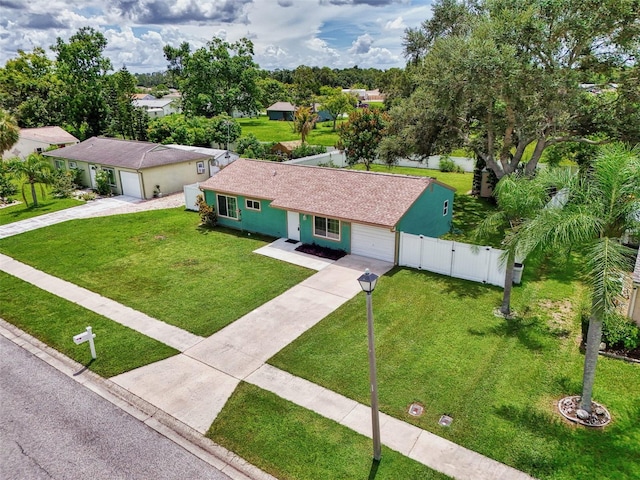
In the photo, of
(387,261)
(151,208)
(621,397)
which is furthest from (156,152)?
(621,397)

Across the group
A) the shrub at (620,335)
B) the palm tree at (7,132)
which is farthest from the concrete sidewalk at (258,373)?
the palm tree at (7,132)

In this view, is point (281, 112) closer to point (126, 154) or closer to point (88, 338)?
point (126, 154)

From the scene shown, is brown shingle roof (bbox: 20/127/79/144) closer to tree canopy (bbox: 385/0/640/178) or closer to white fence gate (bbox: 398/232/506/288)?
tree canopy (bbox: 385/0/640/178)

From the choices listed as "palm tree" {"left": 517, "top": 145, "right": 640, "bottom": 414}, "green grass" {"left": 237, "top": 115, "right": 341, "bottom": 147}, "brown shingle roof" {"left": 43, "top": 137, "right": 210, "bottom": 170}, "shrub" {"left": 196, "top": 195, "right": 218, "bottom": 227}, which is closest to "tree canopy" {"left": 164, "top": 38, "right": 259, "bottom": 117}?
"green grass" {"left": 237, "top": 115, "right": 341, "bottom": 147}

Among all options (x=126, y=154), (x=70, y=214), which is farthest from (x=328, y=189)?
(x=126, y=154)

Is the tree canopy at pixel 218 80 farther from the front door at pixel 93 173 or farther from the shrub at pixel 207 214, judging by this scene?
the shrub at pixel 207 214

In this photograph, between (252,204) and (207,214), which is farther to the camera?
(207,214)

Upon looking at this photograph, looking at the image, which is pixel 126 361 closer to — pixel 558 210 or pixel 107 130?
pixel 558 210
